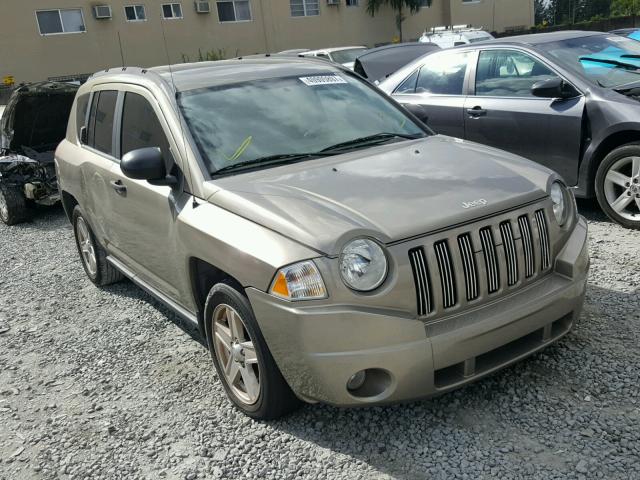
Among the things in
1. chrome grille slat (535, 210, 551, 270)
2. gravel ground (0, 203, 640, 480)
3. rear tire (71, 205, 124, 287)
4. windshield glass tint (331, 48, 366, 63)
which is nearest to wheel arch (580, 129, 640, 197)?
gravel ground (0, 203, 640, 480)

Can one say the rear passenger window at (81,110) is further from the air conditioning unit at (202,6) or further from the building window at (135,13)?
the air conditioning unit at (202,6)

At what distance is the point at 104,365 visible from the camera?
13.6ft

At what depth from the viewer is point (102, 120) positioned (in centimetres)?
473

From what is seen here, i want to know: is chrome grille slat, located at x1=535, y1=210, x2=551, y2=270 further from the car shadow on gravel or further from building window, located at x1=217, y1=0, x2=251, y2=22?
building window, located at x1=217, y1=0, x2=251, y2=22

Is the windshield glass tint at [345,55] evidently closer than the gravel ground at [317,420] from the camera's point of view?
No

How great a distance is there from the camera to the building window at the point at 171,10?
27.1 meters

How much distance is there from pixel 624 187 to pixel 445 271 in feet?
10.6

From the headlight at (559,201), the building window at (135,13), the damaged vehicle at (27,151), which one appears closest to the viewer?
the headlight at (559,201)

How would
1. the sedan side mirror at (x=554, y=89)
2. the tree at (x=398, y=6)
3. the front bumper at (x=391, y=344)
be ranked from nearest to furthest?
the front bumper at (x=391, y=344)
the sedan side mirror at (x=554, y=89)
the tree at (x=398, y=6)

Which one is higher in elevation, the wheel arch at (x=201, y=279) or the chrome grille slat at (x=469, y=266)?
the chrome grille slat at (x=469, y=266)

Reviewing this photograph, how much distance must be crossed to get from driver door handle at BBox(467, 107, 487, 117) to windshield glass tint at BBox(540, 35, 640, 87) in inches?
31.0

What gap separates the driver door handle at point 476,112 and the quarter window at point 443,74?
314 mm

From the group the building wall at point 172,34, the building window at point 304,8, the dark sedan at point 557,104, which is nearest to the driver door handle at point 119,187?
the dark sedan at point 557,104

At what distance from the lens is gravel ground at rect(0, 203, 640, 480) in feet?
9.16
